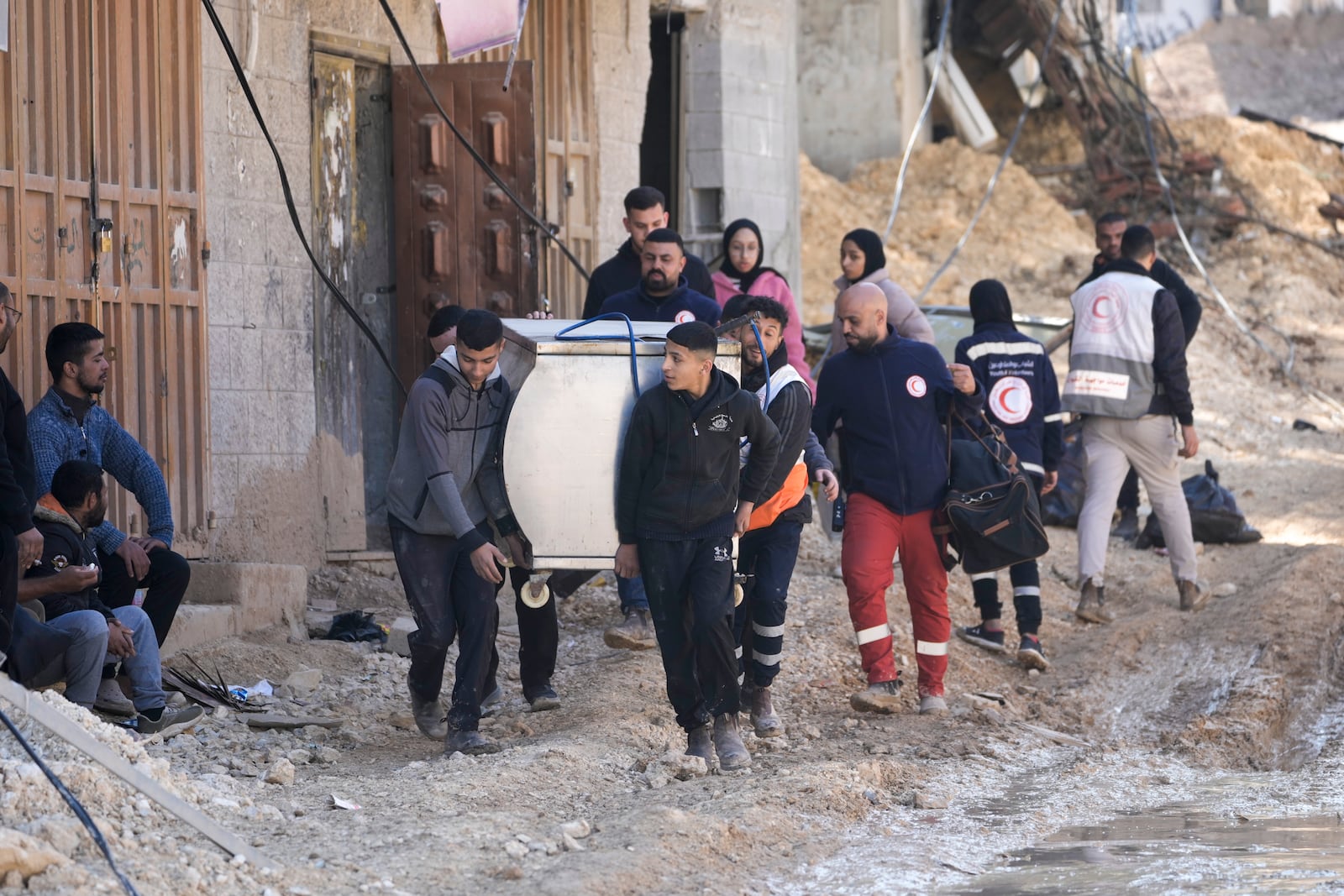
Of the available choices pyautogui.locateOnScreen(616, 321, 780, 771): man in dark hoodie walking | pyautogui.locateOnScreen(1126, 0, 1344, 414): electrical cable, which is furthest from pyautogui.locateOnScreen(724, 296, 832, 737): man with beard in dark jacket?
pyautogui.locateOnScreen(1126, 0, 1344, 414): electrical cable

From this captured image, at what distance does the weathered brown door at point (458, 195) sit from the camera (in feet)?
28.7

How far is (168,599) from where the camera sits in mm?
6316

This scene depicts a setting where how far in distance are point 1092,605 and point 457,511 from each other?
4.56 m

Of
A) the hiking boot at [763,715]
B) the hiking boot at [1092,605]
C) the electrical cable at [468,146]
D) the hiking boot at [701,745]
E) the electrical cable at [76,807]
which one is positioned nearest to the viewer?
the electrical cable at [76,807]

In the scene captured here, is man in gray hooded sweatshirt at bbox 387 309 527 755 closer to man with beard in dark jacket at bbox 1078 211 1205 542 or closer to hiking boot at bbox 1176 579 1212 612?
man with beard in dark jacket at bbox 1078 211 1205 542

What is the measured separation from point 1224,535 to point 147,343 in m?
7.01

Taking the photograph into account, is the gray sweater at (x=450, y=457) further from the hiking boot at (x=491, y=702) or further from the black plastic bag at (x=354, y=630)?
the black plastic bag at (x=354, y=630)

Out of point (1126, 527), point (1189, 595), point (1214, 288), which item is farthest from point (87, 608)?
point (1214, 288)

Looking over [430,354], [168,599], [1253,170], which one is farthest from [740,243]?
[1253,170]

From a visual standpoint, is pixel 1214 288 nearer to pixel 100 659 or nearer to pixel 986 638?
pixel 986 638

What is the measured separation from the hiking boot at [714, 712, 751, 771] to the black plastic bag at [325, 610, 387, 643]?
7.95 feet

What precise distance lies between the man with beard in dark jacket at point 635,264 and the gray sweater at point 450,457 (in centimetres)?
171

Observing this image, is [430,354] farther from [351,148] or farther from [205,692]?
[205,692]

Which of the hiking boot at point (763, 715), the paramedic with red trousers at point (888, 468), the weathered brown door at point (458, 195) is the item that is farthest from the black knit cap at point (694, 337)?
the weathered brown door at point (458, 195)
